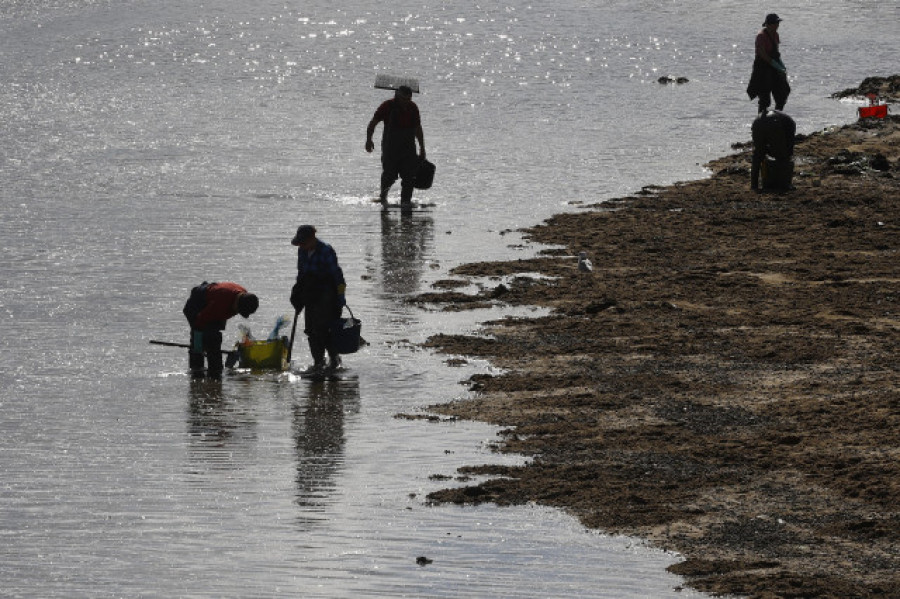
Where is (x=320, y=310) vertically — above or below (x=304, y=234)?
below

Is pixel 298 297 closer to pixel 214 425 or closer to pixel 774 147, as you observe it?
pixel 214 425

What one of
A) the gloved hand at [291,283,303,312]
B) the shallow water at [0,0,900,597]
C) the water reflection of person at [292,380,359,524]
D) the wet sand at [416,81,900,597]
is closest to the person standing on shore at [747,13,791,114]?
the shallow water at [0,0,900,597]

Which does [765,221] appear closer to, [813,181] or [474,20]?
[813,181]

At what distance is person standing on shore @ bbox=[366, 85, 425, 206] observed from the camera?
75.2ft

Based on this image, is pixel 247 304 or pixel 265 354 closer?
pixel 247 304

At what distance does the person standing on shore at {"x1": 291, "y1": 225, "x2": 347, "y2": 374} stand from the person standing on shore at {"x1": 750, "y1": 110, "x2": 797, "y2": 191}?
32.2 feet

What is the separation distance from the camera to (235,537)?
10469mm

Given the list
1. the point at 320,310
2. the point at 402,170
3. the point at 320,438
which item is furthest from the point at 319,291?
the point at 402,170

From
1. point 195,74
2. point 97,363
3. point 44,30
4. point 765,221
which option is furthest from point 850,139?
point 44,30

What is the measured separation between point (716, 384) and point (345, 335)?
3.17m

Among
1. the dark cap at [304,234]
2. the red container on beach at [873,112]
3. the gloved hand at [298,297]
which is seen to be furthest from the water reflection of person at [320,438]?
the red container on beach at [873,112]

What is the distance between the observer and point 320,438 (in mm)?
12820

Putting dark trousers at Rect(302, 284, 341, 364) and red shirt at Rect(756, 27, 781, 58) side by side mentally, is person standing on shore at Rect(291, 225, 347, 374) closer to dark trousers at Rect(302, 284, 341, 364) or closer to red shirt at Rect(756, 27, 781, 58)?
dark trousers at Rect(302, 284, 341, 364)

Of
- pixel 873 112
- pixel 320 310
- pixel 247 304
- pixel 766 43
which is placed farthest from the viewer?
pixel 873 112
